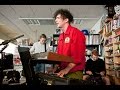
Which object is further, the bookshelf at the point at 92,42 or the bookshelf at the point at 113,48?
the bookshelf at the point at 92,42

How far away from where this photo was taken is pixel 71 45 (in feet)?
4.81

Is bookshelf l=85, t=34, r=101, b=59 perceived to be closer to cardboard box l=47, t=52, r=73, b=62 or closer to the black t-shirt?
the black t-shirt

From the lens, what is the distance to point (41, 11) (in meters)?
5.18

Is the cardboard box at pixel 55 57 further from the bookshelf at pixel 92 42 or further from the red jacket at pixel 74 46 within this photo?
the bookshelf at pixel 92 42

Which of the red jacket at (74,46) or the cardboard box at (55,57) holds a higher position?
the red jacket at (74,46)

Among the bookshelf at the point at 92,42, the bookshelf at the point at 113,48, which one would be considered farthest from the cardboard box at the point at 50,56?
the bookshelf at the point at 92,42

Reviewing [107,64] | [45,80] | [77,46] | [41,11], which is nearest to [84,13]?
[41,11]

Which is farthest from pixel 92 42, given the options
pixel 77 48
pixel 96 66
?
pixel 77 48

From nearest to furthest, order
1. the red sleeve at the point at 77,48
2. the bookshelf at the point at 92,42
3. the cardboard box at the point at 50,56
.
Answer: the cardboard box at the point at 50,56 < the red sleeve at the point at 77,48 < the bookshelf at the point at 92,42

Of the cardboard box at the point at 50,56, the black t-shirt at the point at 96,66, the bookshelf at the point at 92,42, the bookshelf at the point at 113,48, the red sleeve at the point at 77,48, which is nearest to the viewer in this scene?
the cardboard box at the point at 50,56

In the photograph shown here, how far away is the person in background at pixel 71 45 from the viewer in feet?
4.76

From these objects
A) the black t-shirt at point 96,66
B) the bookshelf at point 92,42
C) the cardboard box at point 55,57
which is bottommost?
the black t-shirt at point 96,66

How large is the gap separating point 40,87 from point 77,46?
19.6 inches

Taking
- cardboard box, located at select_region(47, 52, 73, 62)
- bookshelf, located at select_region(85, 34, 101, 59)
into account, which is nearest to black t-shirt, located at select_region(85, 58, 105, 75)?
bookshelf, located at select_region(85, 34, 101, 59)
